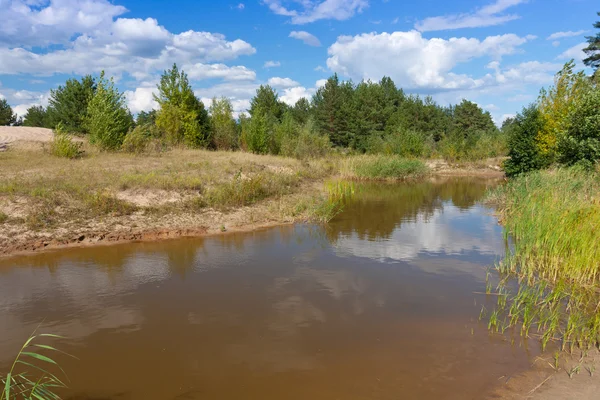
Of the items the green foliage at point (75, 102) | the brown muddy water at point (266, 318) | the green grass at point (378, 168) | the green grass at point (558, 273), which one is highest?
the green foliage at point (75, 102)

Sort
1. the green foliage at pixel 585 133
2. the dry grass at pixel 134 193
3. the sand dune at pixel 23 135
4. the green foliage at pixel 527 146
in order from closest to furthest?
the dry grass at pixel 134 193 → the green foliage at pixel 585 133 → the green foliage at pixel 527 146 → the sand dune at pixel 23 135

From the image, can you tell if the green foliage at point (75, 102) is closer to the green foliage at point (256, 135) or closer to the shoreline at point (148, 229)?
the green foliage at point (256, 135)

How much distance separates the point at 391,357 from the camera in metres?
5.39

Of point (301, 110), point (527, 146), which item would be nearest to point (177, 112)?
point (527, 146)

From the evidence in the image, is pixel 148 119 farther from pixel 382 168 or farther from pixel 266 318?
pixel 266 318

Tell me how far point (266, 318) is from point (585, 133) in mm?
13769

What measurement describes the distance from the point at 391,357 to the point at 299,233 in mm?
7297

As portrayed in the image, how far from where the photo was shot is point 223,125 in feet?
104

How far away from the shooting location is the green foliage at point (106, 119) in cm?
2194

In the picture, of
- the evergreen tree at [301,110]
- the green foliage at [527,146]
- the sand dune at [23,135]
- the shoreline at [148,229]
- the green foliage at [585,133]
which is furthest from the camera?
the evergreen tree at [301,110]

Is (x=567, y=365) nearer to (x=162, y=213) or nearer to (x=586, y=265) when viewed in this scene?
(x=586, y=265)

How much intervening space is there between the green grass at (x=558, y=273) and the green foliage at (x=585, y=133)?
199 inches

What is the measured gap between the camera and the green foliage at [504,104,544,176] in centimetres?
2027

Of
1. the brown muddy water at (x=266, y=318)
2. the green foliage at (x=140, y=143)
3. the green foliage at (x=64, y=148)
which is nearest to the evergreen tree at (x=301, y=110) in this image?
the green foliage at (x=140, y=143)
